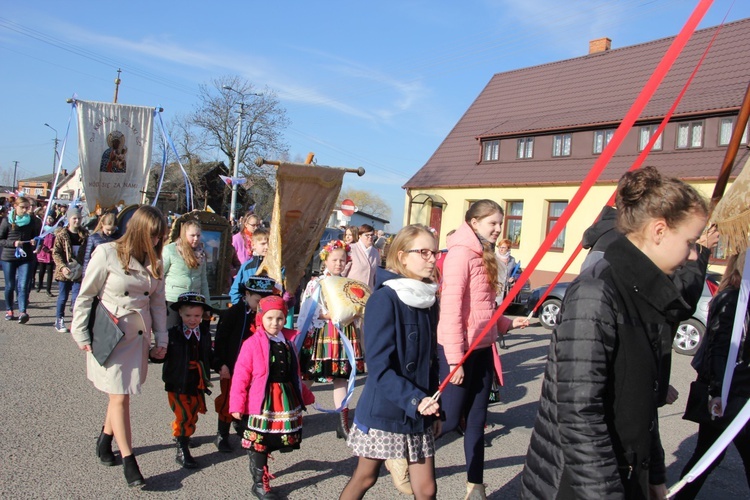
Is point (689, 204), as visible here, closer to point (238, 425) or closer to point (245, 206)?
point (238, 425)

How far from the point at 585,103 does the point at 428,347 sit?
25101 mm

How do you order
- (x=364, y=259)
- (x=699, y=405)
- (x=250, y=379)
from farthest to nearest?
(x=364, y=259)
(x=250, y=379)
(x=699, y=405)

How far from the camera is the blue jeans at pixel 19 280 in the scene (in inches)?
385

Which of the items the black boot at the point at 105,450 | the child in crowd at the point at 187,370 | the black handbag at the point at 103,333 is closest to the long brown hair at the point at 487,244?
the child in crowd at the point at 187,370

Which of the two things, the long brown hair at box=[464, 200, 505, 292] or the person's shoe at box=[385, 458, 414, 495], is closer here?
the person's shoe at box=[385, 458, 414, 495]

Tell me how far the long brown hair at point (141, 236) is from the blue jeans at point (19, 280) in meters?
6.67

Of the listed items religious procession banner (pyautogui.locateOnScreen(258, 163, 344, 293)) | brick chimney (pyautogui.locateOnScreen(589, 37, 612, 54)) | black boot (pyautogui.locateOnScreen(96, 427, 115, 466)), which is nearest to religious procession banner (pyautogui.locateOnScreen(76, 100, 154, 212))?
religious procession banner (pyautogui.locateOnScreen(258, 163, 344, 293))

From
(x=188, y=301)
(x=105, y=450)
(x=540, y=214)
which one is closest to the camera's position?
(x=105, y=450)

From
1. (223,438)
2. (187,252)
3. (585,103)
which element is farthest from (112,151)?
(585,103)

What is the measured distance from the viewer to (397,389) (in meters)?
3.04

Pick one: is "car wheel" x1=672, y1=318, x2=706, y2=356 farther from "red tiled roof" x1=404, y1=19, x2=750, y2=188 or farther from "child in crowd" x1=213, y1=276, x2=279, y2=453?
"red tiled roof" x1=404, y1=19, x2=750, y2=188

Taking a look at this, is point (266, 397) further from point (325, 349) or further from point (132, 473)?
point (325, 349)

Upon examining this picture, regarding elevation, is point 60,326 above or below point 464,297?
below

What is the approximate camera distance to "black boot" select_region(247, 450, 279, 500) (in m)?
4.05
